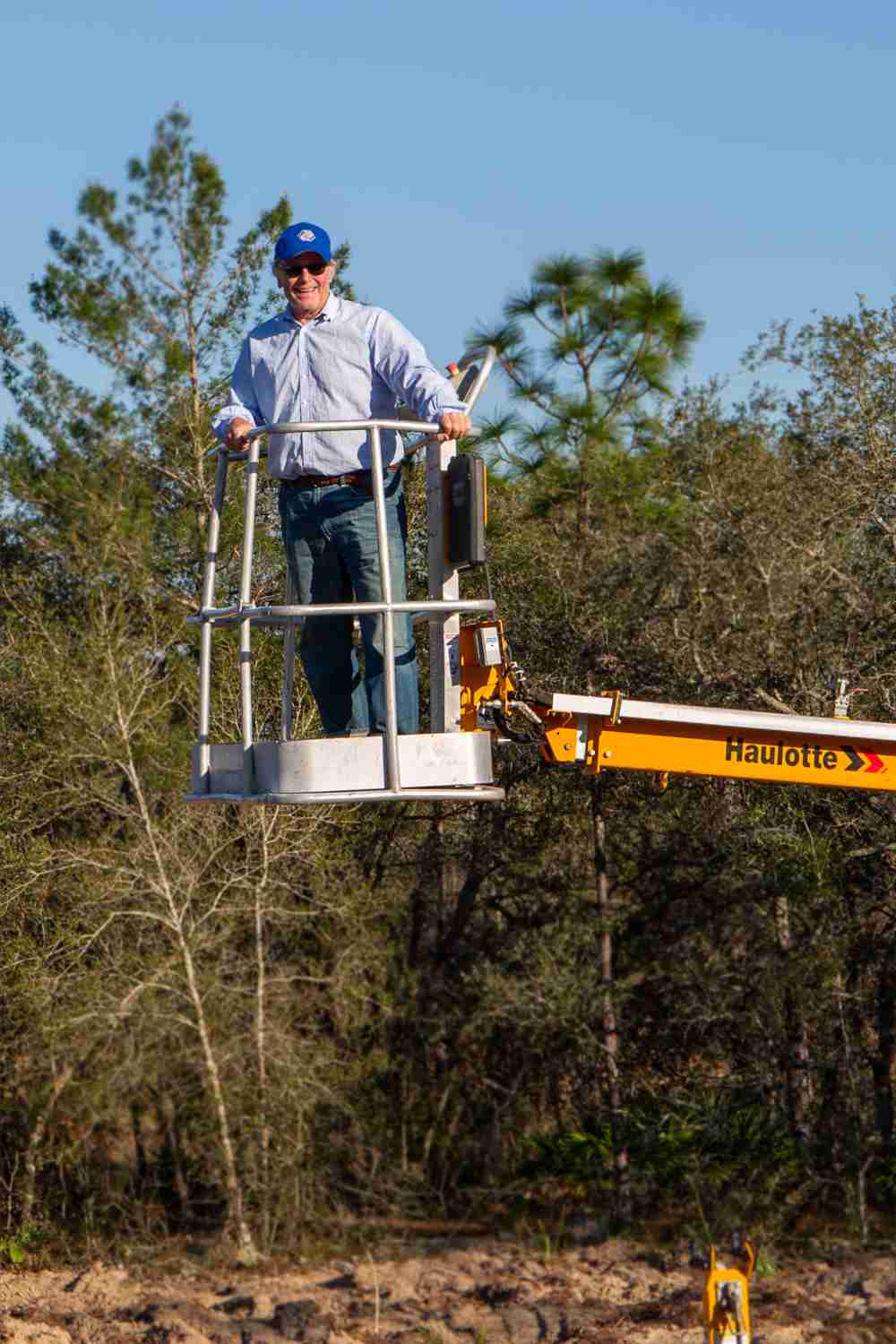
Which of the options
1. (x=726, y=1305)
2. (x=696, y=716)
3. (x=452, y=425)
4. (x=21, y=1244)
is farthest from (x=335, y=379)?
(x=21, y=1244)

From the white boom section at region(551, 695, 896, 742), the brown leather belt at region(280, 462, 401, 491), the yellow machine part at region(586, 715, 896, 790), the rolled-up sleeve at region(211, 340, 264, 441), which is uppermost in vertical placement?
the rolled-up sleeve at region(211, 340, 264, 441)

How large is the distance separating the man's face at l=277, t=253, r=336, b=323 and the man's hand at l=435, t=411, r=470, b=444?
1.97ft

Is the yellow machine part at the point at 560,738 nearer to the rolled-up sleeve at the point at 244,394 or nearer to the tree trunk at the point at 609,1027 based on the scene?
the rolled-up sleeve at the point at 244,394

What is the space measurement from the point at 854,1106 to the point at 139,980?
273 inches

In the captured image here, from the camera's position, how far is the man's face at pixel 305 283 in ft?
17.6

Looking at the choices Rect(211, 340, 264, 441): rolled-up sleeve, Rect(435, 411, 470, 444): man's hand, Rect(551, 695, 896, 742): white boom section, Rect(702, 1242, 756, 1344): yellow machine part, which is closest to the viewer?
Rect(702, 1242, 756, 1344): yellow machine part

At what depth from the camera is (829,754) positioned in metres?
6.54

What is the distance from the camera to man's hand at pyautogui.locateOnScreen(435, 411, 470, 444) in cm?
525

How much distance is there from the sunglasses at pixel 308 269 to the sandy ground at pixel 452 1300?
998 centimetres

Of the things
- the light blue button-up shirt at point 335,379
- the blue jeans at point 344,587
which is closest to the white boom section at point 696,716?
the blue jeans at point 344,587

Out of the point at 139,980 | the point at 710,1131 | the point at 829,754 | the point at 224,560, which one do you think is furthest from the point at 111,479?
the point at 829,754

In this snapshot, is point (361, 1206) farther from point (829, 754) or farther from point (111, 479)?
point (829, 754)

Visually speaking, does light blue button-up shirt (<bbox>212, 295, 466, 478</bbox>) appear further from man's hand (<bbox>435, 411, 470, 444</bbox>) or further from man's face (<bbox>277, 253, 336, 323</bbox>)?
man's hand (<bbox>435, 411, 470, 444</bbox>)

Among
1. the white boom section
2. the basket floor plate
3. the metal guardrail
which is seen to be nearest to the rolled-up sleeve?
the metal guardrail
